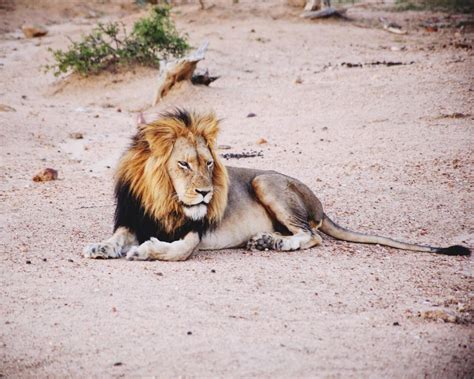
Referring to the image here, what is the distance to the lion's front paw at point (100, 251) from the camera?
5.04 metres

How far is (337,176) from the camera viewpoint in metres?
7.98

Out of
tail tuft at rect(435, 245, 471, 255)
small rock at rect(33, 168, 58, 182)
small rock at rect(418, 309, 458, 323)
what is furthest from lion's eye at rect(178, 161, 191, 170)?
small rock at rect(33, 168, 58, 182)

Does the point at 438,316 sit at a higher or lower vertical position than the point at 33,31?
higher

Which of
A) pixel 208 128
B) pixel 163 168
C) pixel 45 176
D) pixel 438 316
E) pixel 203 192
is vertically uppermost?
pixel 208 128

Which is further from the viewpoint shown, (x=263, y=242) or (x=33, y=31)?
(x=33, y=31)

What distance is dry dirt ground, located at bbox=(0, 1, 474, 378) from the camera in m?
3.58

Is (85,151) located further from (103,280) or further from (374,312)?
(374,312)

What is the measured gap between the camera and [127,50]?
14.7m

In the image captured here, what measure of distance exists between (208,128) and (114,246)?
1.12 meters

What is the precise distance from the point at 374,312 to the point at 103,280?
1722mm

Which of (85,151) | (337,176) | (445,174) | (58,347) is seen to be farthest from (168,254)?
(85,151)

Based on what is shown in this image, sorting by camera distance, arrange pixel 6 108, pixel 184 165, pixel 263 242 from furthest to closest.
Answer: pixel 6 108
pixel 263 242
pixel 184 165

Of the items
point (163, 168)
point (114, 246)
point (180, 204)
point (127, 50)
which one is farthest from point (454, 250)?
point (127, 50)

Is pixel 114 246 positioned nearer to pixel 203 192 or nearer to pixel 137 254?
pixel 137 254
